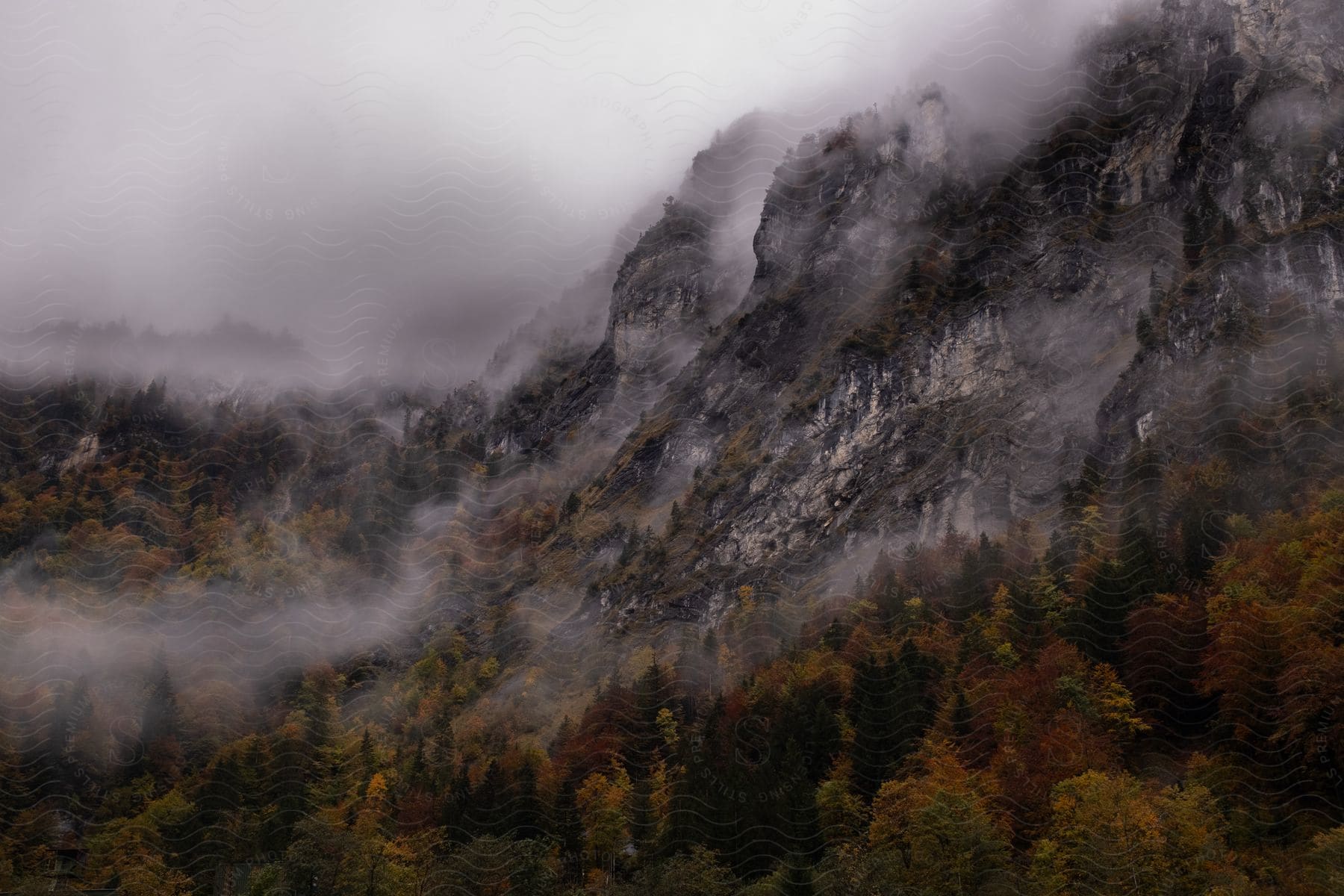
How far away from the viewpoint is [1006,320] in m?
93.6

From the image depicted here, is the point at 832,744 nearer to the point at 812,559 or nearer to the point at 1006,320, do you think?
the point at 812,559

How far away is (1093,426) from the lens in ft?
257

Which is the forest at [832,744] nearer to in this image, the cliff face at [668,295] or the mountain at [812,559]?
the mountain at [812,559]

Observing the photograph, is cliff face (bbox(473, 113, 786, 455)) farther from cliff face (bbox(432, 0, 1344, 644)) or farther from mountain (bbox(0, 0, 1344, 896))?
cliff face (bbox(432, 0, 1344, 644))

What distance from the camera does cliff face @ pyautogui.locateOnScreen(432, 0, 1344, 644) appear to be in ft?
231

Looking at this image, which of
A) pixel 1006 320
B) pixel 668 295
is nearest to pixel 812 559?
pixel 1006 320

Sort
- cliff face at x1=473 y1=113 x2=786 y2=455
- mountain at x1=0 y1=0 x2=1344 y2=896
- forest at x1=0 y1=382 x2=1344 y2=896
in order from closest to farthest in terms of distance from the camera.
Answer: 1. forest at x1=0 y1=382 x2=1344 y2=896
2. mountain at x1=0 y1=0 x2=1344 y2=896
3. cliff face at x1=473 y1=113 x2=786 y2=455

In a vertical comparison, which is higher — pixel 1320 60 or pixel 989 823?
pixel 1320 60

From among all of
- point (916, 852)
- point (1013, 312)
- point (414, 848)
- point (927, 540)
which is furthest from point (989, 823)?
point (1013, 312)

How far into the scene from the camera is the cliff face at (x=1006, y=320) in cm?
7031

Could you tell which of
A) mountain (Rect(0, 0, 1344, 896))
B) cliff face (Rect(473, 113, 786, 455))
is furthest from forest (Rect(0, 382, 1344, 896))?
cliff face (Rect(473, 113, 786, 455))

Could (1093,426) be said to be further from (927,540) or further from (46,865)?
(46,865)

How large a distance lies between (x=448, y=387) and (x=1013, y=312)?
376ft

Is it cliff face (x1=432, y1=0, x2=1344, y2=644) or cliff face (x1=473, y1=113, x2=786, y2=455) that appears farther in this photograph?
cliff face (x1=473, y1=113, x2=786, y2=455)
